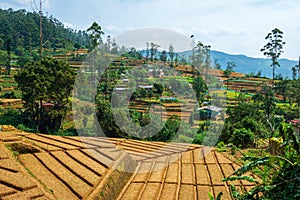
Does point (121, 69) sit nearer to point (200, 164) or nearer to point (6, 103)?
point (6, 103)

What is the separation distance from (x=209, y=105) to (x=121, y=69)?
26.3 ft

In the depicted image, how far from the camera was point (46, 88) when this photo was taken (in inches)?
607

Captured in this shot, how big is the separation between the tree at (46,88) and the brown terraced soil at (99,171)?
19.6ft

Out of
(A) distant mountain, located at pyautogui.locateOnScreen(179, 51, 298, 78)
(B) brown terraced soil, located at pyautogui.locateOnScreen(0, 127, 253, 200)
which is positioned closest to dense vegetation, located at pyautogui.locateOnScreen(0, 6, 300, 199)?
(B) brown terraced soil, located at pyautogui.locateOnScreen(0, 127, 253, 200)

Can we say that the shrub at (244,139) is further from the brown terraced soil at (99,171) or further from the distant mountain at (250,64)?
the distant mountain at (250,64)

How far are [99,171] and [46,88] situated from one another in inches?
346

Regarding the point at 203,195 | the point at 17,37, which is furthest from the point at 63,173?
the point at 17,37

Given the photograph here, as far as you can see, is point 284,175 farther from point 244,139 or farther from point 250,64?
point 250,64

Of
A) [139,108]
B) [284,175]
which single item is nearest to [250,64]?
[139,108]

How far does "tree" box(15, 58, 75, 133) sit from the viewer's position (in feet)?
49.7

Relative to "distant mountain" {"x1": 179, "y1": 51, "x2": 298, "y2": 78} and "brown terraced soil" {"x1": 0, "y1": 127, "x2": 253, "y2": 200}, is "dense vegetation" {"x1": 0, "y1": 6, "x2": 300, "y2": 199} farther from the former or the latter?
"distant mountain" {"x1": 179, "y1": 51, "x2": 298, "y2": 78}

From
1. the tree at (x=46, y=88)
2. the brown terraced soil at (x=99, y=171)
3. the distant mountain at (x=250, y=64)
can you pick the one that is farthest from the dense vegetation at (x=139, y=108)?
the distant mountain at (x=250, y=64)

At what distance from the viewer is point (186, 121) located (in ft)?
66.1

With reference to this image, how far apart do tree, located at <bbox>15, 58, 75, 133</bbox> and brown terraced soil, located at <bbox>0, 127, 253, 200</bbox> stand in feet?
19.6
